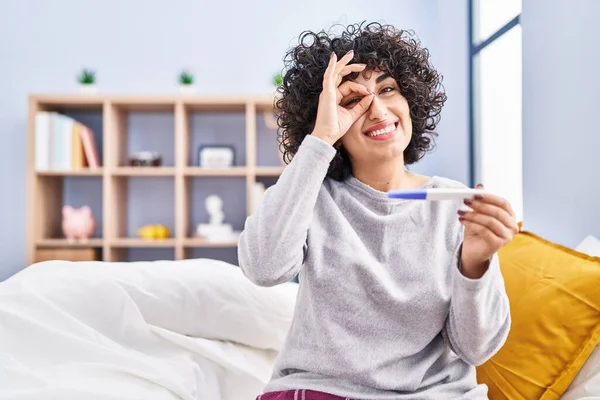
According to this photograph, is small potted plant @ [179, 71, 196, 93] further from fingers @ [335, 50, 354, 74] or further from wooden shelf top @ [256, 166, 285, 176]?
fingers @ [335, 50, 354, 74]

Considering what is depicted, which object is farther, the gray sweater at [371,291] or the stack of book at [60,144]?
the stack of book at [60,144]

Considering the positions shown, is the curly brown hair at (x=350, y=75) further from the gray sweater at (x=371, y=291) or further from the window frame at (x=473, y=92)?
the window frame at (x=473, y=92)

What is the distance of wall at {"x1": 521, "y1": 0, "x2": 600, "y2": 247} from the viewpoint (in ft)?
5.58

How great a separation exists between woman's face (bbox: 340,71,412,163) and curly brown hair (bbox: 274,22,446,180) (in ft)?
0.08

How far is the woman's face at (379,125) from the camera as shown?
104 centimetres

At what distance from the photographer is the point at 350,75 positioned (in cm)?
107

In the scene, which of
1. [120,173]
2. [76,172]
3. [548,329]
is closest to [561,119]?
[548,329]

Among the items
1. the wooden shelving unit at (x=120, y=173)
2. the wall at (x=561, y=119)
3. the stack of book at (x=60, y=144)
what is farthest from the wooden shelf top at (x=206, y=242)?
the wall at (x=561, y=119)

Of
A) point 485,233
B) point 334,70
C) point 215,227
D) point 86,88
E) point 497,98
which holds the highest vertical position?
point 86,88

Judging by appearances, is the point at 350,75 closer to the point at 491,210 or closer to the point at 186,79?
the point at 491,210

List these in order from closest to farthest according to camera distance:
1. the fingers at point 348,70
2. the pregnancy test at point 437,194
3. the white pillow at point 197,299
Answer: the pregnancy test at point 437,194
the fingers at point 348,70
the white pillow at point 197,299

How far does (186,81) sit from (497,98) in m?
1.65

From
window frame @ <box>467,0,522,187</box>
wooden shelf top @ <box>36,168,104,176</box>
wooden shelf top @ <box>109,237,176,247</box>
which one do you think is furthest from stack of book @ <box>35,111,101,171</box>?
window frame @ <box>467,0,522,187</box>

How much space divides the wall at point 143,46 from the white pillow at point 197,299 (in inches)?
88.7
